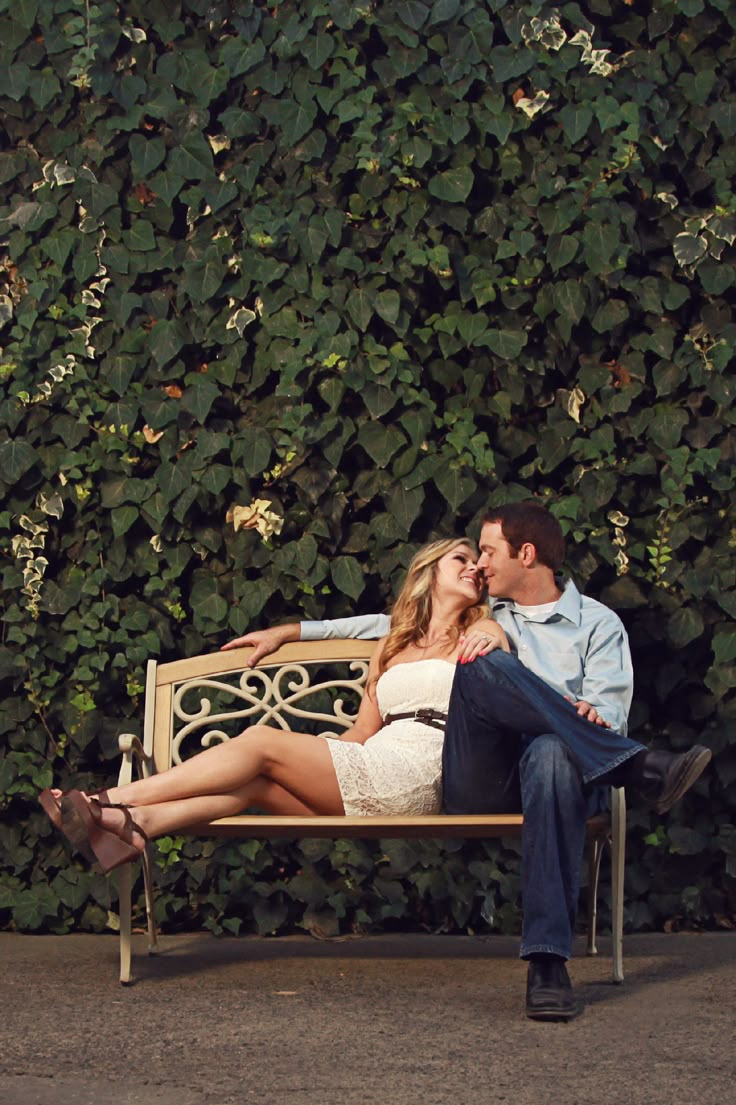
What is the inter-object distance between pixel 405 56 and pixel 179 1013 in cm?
292

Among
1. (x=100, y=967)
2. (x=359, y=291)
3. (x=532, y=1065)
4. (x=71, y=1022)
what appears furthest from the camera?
(x=359, y=291)

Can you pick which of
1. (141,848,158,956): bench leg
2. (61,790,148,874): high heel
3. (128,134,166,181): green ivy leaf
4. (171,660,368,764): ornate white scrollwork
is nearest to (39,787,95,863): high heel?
(61,790,148,874): high heel

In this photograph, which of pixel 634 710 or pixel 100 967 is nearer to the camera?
pixel 100 967

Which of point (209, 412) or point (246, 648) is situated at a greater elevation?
point (209, 412)

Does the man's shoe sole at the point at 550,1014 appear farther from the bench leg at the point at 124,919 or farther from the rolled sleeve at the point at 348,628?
the rolled sleeve at the point at 348,628

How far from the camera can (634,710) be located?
5.20 meters

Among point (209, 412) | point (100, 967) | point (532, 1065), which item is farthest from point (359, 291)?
point (532, 1065)

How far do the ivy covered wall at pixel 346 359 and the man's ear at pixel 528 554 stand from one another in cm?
45

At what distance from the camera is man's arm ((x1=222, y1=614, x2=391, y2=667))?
484 centimetres

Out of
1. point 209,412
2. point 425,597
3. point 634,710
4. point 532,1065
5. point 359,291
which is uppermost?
point 359,291

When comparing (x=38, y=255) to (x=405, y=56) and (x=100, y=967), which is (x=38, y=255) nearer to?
(x=405, y=56)

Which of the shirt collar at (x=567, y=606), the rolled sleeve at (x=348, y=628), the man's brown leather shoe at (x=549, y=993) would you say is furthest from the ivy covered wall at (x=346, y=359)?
the man's brown leather shoe at (x=549, y=993)

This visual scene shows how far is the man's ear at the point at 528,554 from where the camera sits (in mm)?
4680

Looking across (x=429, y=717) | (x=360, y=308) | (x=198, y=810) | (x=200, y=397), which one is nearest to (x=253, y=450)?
(x=200, y=397)
